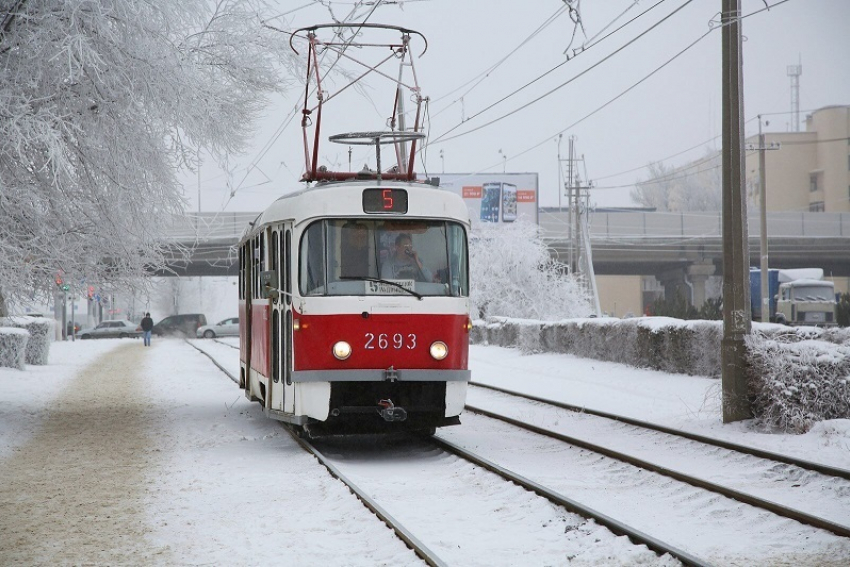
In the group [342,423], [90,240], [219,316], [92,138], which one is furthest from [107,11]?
[219,316]

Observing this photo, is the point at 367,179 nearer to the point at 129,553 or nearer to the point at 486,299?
the point at 129,553

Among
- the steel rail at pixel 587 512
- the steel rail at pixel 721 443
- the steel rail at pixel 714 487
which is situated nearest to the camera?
the steel rail at pixel 587 512

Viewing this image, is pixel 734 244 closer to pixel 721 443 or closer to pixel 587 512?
pixel 721 443

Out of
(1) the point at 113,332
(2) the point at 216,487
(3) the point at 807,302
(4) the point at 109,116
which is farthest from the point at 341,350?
(1) the point at 113,332

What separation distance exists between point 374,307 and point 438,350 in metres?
0.87

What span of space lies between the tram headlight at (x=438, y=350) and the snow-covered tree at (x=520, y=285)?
46.2 metres

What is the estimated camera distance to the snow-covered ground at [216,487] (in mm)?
7582

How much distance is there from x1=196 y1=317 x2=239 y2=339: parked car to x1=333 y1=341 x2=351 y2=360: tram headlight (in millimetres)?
58202

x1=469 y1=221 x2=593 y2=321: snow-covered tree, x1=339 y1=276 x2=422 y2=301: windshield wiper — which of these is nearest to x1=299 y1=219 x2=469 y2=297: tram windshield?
x1=339 y1=276 x2=422 y2=301: windshield wiper

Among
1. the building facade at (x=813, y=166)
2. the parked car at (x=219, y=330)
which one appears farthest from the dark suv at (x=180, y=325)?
the building facade at (x=813, y=166)

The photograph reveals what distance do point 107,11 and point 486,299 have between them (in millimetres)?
46169

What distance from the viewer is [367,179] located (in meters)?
13.1

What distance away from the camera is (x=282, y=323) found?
12.7 meters

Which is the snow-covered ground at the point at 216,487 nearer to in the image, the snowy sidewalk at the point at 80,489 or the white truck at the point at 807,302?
the snowy sidewalk at the point at 80,489
